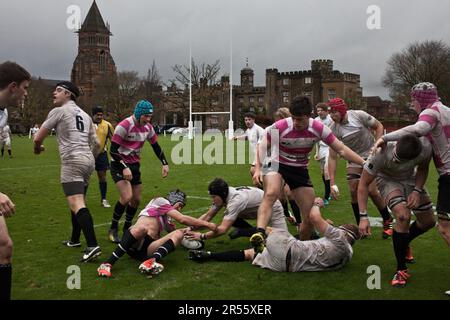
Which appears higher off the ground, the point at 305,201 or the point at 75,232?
the point at 305,201

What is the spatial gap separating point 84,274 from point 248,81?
115 m

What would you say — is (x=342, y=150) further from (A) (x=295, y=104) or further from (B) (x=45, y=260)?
(B) (x=45, y=260)

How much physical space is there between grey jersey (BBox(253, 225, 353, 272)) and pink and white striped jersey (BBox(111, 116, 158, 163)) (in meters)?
3.19

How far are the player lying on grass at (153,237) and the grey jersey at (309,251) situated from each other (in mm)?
1236

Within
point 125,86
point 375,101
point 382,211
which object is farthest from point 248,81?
point 382,211

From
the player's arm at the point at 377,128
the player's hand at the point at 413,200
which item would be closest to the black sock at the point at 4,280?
the player's hand at the point at 413,200

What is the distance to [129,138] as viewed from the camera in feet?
27.0

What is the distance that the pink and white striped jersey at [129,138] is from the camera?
8.16m

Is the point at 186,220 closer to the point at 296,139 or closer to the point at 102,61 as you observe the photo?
the point at 296,139

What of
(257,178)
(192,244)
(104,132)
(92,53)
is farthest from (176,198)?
(92,53)

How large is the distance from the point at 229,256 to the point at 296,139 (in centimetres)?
189

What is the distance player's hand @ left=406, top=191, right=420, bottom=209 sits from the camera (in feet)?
18.9

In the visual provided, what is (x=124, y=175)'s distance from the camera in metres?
7.75

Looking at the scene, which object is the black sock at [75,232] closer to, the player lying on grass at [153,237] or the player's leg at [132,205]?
the player's leg at [132,205]
